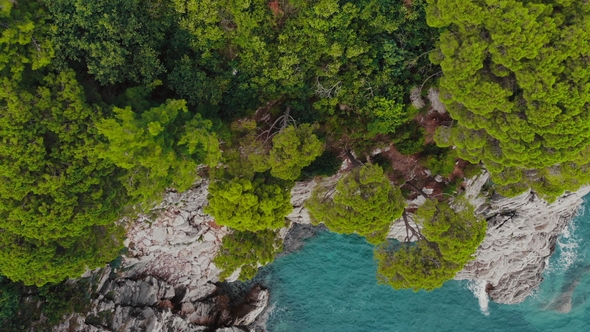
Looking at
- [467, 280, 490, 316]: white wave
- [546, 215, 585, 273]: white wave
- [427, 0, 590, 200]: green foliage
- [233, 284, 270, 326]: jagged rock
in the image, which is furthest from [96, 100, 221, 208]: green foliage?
[546, 215, 585, 273]: white wave

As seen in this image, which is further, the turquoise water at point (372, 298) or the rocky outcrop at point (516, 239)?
the turquoise water at point (372, 298)

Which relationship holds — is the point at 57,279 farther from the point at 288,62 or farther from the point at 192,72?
the point at 288,62

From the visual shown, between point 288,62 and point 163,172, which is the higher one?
point 288,62

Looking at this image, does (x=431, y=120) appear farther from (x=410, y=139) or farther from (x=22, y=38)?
(x=22, y=38)

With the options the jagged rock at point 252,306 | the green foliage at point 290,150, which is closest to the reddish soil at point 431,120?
the green foliage at point 290,150

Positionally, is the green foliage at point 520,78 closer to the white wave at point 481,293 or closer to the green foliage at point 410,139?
the green foliage at point 410,139

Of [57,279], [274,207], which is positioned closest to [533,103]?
[274,207]
